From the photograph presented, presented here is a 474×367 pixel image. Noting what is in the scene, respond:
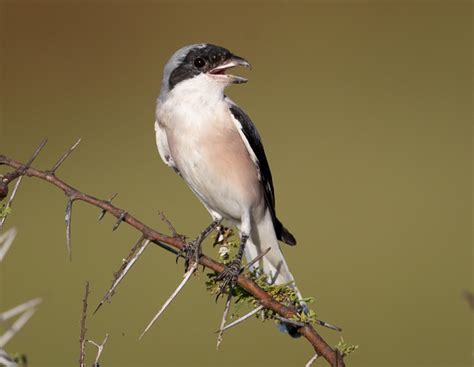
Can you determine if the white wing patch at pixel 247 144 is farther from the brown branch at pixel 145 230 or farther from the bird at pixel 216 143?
the brown branch at pixel 145 230

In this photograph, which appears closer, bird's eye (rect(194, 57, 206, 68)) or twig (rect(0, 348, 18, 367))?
twig (rect(0, 348, 18, 367))

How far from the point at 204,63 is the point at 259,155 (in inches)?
20.6

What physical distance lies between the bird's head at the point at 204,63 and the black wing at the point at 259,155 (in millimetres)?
176

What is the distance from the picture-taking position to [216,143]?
342 centimetres

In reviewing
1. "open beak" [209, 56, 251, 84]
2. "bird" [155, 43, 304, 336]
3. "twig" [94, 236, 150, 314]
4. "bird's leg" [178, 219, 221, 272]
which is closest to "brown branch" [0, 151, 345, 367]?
"twig" [94, 236, 150, 314]

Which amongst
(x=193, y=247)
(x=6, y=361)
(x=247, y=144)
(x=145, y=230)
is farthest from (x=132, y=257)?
(x=247, y=144)

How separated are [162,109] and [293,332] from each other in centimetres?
132

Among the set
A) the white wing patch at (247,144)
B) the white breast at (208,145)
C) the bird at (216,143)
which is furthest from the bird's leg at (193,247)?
the white wing patch at (247,144)

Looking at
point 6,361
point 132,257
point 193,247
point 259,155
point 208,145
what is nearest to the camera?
point 6,361

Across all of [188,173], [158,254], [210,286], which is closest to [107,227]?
[158,254]

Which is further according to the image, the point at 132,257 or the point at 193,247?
the point at 193,247

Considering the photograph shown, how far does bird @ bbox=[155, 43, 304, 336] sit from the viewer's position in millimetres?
3410

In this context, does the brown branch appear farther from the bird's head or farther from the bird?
the bird's head

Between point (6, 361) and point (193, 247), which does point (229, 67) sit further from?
point (6, 361)
